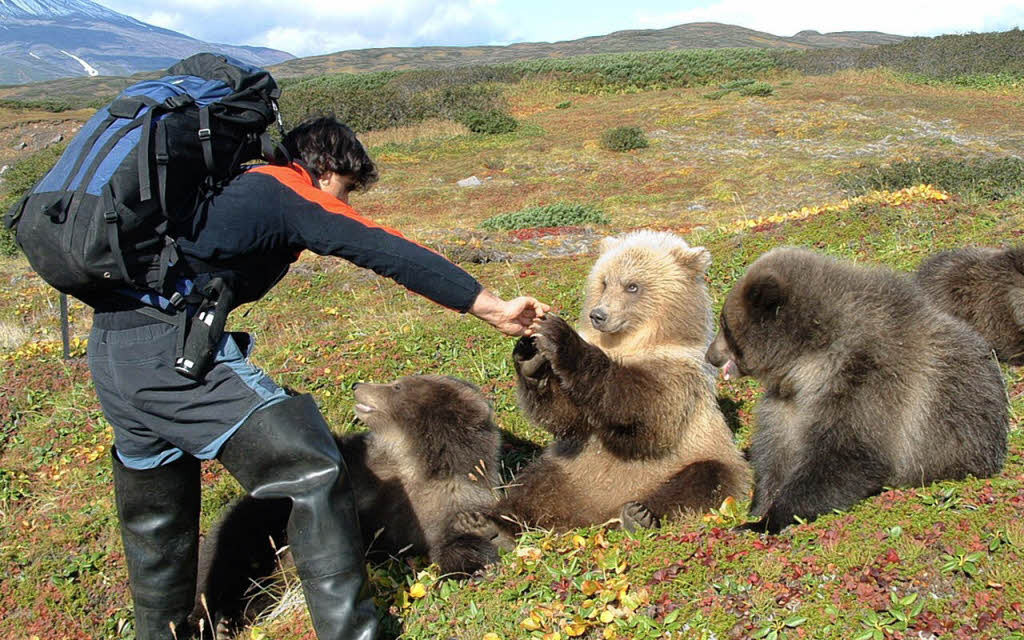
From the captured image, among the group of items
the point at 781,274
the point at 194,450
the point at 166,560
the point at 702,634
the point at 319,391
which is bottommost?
the point at 319,391

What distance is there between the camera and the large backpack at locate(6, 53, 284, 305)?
3232 mm

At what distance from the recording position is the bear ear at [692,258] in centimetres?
538

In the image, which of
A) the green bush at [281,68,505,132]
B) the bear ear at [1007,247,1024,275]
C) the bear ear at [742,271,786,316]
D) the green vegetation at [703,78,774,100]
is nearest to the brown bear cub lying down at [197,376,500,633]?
the bear ear at [742,271,786,316]

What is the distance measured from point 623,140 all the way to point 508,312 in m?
26.4

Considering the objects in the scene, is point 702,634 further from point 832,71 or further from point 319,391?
point 832,71

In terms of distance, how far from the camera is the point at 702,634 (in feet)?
11.3

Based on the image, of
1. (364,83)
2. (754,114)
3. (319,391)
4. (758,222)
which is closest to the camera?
(319,391)

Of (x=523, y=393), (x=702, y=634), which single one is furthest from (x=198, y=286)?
(x=702, y=634)

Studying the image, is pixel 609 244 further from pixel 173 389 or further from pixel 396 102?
pixel 396 102

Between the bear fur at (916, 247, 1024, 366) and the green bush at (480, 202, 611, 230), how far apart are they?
1258 centimetres

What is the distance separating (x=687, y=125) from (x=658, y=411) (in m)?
29.0

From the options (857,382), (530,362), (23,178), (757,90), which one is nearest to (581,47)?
(757,90)

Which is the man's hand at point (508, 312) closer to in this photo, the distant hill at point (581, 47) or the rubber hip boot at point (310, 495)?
the rubber hip boot at point (310, 495)

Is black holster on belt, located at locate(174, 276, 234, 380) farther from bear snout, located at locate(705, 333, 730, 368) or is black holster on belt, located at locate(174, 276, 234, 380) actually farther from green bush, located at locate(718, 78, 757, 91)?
green bush, located at locate(718, 78, 757, 91)
